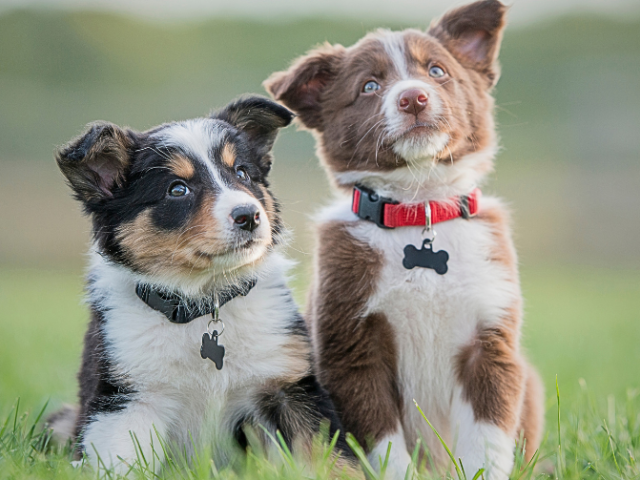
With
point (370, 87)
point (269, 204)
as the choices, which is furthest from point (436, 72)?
point (269, 204)

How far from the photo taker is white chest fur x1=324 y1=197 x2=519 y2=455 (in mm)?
3402

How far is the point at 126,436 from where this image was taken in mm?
3016

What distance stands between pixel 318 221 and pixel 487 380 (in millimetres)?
1174

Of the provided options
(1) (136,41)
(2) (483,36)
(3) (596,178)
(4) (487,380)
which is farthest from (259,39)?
(4) (487,380)

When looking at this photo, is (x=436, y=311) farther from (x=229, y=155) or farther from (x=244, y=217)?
(x=229, y=155)

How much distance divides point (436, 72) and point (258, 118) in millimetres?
919

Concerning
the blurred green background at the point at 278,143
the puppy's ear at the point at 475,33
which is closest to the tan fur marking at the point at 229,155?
the puppy's ear at the point at 475,33

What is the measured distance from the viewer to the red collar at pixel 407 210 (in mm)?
3539

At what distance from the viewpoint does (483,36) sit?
4039 millimetres

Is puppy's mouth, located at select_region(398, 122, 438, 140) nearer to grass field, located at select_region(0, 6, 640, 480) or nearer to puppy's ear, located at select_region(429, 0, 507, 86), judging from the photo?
puppy's ear, located at select_region(429, 0, 507, 86)

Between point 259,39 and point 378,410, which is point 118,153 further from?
point 259,39

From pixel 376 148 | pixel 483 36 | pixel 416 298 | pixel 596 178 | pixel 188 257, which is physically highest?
pixel 483 36

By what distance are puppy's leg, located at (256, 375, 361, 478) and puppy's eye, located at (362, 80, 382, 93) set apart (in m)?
1.46

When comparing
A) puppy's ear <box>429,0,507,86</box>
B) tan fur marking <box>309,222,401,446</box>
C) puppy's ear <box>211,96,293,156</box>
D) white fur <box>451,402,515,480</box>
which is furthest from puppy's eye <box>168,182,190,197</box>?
puppy's ear <box>429,0,507,86</box>
